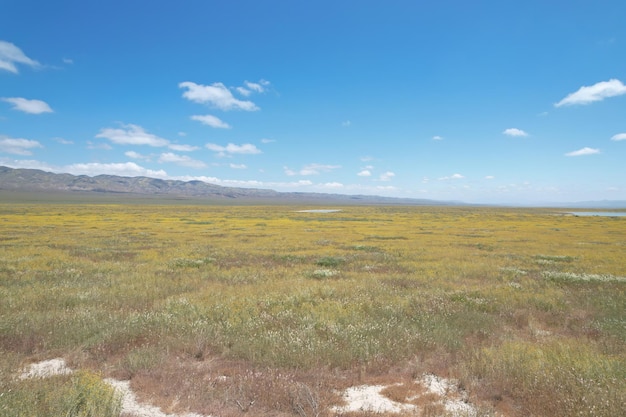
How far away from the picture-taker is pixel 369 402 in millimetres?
6184

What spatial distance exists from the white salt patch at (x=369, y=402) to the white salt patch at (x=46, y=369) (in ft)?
19.3

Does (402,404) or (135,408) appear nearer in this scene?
(135,408)

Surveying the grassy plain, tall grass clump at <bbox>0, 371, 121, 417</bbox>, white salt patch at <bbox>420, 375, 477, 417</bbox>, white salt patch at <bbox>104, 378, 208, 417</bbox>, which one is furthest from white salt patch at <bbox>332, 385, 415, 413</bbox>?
tall grass clump at <bbox>0, 371, 121, 417</bbox>

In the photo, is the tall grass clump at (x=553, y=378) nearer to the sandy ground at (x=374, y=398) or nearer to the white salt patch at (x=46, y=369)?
the sandy ground at (x=374, y=398)

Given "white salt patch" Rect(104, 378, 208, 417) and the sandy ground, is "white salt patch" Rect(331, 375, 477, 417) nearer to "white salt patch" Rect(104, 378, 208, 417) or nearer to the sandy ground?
the sandy ground

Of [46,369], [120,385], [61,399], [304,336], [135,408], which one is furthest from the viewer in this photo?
[304,336]

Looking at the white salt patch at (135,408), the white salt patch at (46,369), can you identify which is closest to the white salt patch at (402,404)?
the white salt patch at (135,408)

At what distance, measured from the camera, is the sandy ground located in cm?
576

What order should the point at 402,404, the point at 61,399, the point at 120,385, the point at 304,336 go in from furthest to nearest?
1. the point at 304,336
2. the point at 120,385
3. the point at 402,404
4. the point at 61,399

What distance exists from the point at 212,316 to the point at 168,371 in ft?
11.0

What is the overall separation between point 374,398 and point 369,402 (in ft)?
0.68

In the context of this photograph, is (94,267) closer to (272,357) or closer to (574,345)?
(272,357)

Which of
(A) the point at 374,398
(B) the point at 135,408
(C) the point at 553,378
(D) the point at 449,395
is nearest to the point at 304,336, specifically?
(A) the point at 374,398

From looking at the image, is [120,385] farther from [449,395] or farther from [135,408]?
[449,395]
